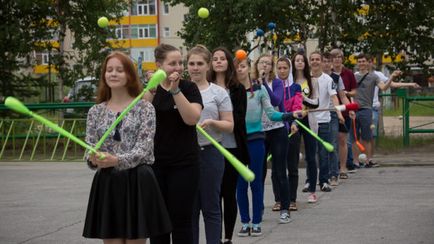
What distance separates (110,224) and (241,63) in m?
3.69

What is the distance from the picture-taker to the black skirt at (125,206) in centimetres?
603

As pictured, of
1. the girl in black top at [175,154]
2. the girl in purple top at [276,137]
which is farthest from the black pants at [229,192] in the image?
the girl in purple top at [276,137]

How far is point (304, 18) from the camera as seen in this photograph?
24.8m

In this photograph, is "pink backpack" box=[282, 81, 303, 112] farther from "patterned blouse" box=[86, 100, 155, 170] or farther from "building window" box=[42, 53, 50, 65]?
"building window" box=[42, 53, 50, 65]

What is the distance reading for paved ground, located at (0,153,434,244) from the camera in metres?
9.55

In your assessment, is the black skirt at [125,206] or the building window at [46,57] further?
the building window at [46,57]

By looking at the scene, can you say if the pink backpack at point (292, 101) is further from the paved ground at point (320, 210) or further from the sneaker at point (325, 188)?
the sneaker at point (325, 188)

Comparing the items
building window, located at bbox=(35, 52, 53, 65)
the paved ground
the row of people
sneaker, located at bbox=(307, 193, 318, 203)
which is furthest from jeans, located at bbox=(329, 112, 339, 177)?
building window, located at bbox=(35, 52, 53, 65)

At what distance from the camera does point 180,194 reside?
6.81 meters

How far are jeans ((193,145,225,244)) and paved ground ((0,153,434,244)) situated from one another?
1.62 m

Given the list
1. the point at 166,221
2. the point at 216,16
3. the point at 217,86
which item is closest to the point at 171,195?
the point at 166,221

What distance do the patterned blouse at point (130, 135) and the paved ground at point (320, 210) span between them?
3.47 m

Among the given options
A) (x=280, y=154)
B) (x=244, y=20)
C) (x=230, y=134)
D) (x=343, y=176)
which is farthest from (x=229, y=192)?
(x=244, y=20)

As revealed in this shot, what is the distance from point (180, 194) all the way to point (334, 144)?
728 centimetres
